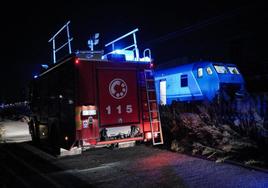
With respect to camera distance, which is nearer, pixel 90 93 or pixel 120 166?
pixel 120 166

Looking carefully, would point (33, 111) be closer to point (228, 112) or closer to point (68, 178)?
point (68, 178)

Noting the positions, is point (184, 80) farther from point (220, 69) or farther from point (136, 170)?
point (136, 170)

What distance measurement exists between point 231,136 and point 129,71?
356 cm

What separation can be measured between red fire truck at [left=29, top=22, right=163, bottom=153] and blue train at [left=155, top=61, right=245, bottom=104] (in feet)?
21.2

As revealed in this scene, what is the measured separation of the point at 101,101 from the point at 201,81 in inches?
341

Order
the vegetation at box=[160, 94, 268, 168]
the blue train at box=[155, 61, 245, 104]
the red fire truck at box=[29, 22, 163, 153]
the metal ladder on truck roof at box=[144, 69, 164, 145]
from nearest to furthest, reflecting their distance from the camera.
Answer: the vegetation at box=[160, 94, 268, 168] < the red fire truck at box=[29, 22, 163, 153] < the metal ladder on truck roof at box=[144, 69, 164, 145] < the blue train at box=[155, 61, 245, 104]

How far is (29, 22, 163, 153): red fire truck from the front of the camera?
9039 mm

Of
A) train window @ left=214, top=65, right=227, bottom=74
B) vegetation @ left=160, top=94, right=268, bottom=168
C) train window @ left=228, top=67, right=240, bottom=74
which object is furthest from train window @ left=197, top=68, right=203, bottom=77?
vegetation @ left=160, top=94, right=268, bottom=168

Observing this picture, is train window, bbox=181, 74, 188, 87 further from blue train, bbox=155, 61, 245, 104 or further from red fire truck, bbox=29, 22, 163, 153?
red fire truck, bbox=29, 22, 163, 153

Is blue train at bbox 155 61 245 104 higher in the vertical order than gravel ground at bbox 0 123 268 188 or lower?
higher

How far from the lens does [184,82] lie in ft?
59.2

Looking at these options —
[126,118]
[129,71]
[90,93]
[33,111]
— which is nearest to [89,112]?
[90,93]

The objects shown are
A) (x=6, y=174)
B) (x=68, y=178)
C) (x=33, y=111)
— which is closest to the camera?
(x=68, y=178)

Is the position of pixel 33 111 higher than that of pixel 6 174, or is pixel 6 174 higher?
pixel 33 111
